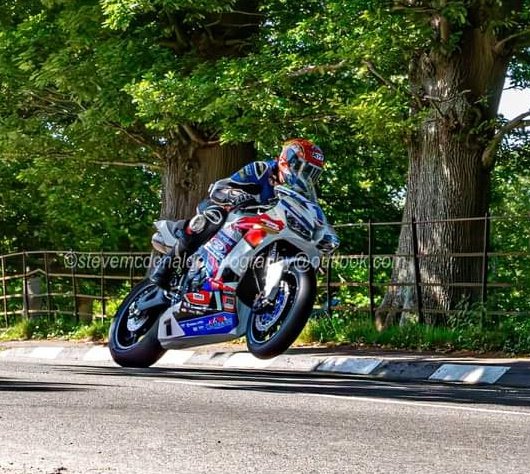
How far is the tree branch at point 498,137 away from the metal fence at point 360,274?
0.82 metres

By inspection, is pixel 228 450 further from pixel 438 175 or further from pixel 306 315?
pixel 438 175

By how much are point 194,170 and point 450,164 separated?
516 centimetres

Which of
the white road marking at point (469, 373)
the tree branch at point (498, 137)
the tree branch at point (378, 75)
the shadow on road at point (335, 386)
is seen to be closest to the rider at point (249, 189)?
the shadow on road at point (335, 386)

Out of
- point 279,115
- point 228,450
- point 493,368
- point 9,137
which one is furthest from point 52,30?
point 228,450

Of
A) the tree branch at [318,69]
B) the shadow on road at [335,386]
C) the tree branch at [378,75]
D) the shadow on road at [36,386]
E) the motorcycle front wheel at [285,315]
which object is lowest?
the shadow on road at [36,386]

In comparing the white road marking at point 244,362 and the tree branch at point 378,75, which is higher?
the tree branch at point 378,75

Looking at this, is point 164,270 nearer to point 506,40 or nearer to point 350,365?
point 350,365

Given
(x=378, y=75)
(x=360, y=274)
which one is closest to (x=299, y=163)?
(x=378, y=75)

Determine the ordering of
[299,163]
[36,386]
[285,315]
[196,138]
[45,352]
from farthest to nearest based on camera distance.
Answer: [196,138] < [45,352] < [299,163] < [36,386] < [285,315]

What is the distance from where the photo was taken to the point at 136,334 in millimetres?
12266

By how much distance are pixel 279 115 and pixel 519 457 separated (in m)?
12.3

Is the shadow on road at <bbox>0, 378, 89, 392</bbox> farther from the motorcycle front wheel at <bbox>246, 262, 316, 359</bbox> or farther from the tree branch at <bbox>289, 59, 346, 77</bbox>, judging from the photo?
the tree branch at <bbox>289, 59, 346, 77</bbox>

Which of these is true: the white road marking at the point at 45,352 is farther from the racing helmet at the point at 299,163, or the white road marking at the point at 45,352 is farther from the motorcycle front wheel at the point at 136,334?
the racing helmet at the point at 299,163

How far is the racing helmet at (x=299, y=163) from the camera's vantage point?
10586 mm
